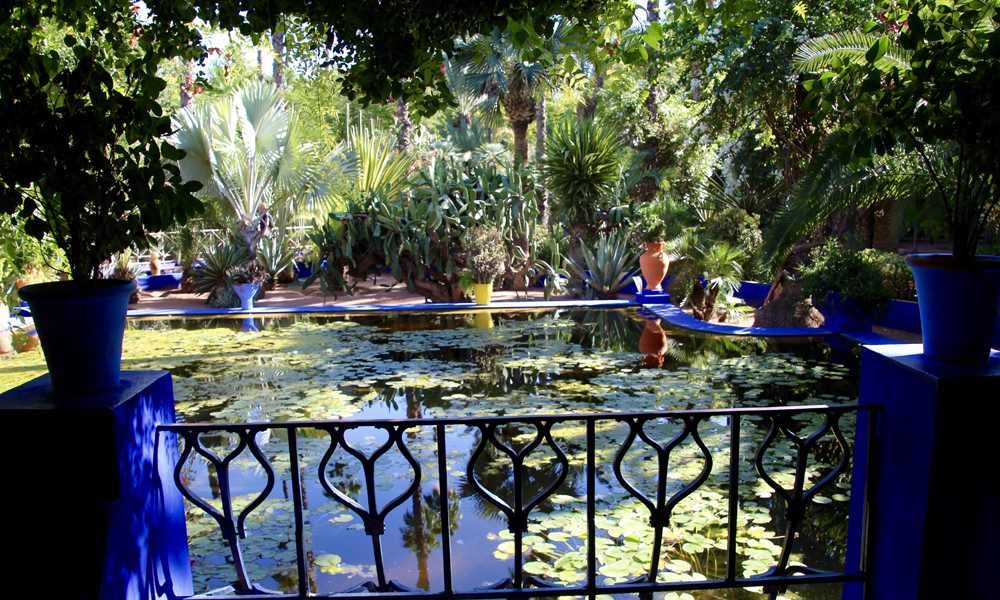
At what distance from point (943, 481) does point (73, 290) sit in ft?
7.95

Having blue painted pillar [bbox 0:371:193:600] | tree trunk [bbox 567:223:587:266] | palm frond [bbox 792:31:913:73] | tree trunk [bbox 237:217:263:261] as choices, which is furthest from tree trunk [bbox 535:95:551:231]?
blue painted pillar [bbox 0:371:193:600]

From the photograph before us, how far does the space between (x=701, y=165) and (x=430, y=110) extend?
12117mm

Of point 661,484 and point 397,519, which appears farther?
point 397,519

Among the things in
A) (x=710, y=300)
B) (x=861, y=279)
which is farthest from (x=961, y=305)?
(x=710, y=300)

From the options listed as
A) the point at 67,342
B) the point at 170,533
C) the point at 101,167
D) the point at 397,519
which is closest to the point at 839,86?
the point at 101,167

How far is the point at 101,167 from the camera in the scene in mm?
1843

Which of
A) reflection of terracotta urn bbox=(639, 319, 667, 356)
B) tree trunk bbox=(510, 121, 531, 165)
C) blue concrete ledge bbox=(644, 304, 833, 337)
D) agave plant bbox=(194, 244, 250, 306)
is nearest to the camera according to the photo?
reflection of terracotta urn bbox=(639, 319, 667, 356)

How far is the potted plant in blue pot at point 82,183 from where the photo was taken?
5.84 feet

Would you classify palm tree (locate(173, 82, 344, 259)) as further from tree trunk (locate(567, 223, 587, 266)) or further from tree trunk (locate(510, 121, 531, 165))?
tree trunk (locate(510, 121, 531, 165))

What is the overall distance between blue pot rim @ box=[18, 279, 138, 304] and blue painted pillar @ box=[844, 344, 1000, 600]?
218 centimetres

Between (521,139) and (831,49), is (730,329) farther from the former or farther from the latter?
(521,139)

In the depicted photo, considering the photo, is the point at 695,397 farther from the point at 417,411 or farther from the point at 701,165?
the point at 701,165

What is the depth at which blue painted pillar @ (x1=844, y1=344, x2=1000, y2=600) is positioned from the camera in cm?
179

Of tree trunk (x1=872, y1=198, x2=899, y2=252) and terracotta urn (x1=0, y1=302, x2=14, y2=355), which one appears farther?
tree trunk (x1=872, y1=198, x2=899, y2=252)
